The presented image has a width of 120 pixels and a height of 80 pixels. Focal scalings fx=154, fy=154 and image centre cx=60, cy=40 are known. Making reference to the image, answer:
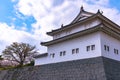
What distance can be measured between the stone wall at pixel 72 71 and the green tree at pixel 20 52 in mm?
12874

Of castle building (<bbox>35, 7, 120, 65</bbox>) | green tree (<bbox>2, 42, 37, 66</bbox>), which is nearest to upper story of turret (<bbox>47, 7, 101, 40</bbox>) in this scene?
castle building (<bbox>35, 7, 120, 65</bbox>)

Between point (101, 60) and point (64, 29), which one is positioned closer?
point (101, 60)

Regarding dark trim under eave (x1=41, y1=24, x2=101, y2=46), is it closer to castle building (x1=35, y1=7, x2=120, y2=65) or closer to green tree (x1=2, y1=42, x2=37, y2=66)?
castle building (x1=35, y1=7, x2=120, y2=65)

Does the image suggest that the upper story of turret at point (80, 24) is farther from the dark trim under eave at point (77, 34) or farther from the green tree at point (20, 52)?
the green tree at point (20, 52)

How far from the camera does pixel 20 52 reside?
1157 inches

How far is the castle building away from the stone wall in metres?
1.28

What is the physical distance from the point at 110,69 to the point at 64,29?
296 inches

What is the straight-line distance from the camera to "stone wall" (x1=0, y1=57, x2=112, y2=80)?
10703 mm

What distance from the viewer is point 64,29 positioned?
1717 cm

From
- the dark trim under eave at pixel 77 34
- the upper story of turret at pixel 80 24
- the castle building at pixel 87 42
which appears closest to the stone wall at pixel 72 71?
the castle building at pixel 87 42

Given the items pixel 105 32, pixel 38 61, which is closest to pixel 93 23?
pixel 105 32

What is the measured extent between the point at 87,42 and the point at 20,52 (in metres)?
18.8

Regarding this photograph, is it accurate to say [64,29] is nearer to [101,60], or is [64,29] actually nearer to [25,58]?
[101,60]

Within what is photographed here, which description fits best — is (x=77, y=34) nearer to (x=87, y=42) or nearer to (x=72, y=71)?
(x=87, y=42)
